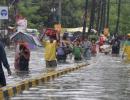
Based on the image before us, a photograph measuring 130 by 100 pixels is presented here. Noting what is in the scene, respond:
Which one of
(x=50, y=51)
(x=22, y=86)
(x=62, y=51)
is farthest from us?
(x=62, y=51)

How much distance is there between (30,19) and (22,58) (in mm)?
72783

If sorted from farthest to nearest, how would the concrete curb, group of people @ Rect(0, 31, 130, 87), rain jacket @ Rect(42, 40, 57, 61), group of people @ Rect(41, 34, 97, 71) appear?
1. group of people @ Rect(41, 34, 97, 71)
2. rain jacket @ Rect(42, 40, 57, 61)
3. group of people @ Rect(0, 31, 130, 87)
4. the concrete curb

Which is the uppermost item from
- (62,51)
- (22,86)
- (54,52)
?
(22,86)

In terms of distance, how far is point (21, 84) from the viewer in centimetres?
1912

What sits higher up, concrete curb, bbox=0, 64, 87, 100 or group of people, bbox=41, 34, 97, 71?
concrete curb, bbox=0, 64, 87, 100

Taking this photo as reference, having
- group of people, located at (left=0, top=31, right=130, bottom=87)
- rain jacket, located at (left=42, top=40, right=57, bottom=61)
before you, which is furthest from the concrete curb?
rain jacket, located at (left=42, top=40, right=57, bottom=61)

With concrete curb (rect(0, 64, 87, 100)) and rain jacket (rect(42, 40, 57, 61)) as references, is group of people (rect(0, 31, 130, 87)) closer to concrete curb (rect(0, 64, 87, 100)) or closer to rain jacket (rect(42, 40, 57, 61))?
rain jacket (rect(42, 40, 57, 61))

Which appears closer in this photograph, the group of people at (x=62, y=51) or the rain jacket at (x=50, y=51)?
the rain jacket at (x=50, y=51)

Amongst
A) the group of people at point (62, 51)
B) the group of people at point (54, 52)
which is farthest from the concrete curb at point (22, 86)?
the group of people at point (62, 51)

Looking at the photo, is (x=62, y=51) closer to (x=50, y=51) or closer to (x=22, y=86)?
(x=50, y=51)

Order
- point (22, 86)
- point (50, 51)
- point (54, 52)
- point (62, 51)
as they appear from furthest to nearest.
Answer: point (62, 51) < point (54, 52) < point (50, 51) < point (22, 86)

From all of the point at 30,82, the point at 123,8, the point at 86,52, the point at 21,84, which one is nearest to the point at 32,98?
the point at 21,84

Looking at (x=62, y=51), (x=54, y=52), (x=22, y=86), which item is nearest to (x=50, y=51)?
(x=54, y=52)

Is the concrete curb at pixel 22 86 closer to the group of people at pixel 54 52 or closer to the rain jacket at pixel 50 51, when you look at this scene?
the group of people at pixel 54 52
